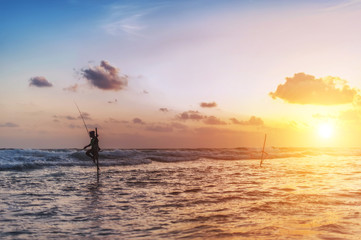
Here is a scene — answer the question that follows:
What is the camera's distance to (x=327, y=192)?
46.5 feet

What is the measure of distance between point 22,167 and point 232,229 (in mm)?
26147

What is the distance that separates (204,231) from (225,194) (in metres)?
6.00

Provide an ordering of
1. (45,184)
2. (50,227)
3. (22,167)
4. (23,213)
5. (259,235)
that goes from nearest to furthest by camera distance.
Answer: (259,235) < (50,227) < (23,213) < (45,184) < (22,167)

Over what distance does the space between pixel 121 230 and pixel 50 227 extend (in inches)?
79.8

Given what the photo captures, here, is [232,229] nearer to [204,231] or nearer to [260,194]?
[204,231]

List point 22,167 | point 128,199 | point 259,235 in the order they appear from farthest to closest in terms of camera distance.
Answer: point 22,167 → point 128,199 → point 259,235

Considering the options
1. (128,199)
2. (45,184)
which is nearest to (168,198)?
(128,199)

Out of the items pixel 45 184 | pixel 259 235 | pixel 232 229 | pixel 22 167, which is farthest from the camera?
pixel 22 167

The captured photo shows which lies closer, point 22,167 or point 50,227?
point 50,227

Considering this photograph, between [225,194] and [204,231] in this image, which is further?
[225,194]

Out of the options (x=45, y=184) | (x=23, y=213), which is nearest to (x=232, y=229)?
(x=23, y=213)

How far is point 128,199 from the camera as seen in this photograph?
1302 centimetres

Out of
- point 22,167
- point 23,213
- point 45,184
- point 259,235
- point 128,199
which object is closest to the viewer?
point 259,235

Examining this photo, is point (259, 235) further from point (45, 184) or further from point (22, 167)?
point (22, 167)
